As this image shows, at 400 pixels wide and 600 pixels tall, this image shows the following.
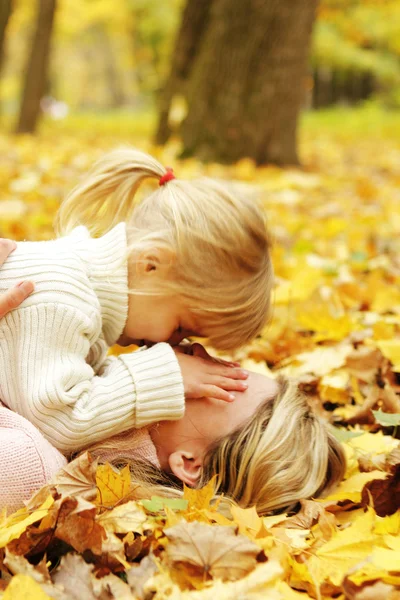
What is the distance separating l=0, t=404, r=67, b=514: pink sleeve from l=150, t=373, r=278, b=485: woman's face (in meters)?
0.26

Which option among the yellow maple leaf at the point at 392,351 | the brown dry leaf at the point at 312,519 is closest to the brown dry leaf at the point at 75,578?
the brown dry leaf at the point at 312,519

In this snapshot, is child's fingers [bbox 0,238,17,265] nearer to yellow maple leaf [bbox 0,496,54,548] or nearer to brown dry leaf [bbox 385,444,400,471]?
yellow maple leaf [bbox 0,496,54,548]

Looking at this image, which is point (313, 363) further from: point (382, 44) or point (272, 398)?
point (382, 44)

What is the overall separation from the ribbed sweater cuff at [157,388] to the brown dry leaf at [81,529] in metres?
0.38

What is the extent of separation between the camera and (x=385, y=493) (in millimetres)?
1518

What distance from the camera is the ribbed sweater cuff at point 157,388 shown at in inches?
64.5

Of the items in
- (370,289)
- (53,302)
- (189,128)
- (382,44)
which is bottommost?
(382,44)

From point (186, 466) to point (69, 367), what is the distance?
1.23 feet

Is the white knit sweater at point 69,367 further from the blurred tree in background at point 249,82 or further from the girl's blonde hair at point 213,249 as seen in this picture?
the blurred tree in background at point 249,82

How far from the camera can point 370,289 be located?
284cm

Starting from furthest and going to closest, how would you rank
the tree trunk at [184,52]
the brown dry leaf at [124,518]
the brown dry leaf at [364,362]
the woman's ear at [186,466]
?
the tree trunk at [184,52] → the brown dry leaf at [364,362] → the woman's ear at [186,466] → the brown dry leaf at [124,518]

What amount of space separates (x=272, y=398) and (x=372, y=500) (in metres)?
→ 0.38

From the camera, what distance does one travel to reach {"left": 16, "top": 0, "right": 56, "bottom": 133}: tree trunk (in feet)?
36.0

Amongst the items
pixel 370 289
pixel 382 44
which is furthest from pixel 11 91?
pixel 370 289
